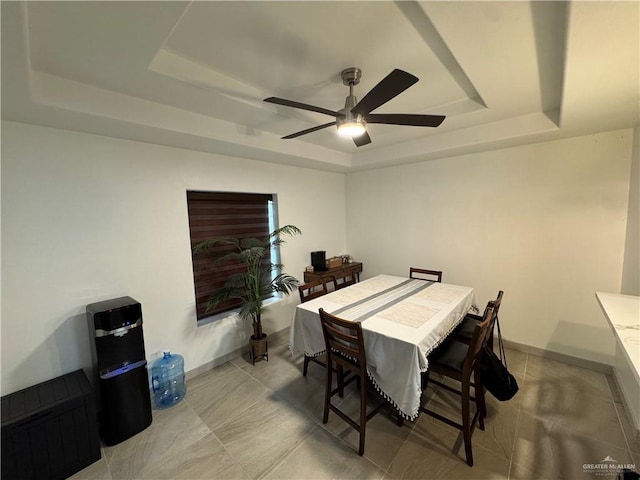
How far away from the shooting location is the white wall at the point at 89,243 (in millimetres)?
1767

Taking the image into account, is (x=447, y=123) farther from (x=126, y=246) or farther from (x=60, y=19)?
(x=126, y=246)

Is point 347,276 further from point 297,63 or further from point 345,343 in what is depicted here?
point 297,63

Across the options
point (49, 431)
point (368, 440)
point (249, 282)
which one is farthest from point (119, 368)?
point (368, 440)

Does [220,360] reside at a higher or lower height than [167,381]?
lower

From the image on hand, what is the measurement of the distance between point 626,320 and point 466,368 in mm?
998

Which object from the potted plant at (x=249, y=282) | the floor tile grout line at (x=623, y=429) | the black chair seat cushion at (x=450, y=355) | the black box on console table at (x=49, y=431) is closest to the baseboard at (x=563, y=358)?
the floor tile grout line at (x=623, y=429)

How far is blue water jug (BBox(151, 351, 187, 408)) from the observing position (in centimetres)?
232

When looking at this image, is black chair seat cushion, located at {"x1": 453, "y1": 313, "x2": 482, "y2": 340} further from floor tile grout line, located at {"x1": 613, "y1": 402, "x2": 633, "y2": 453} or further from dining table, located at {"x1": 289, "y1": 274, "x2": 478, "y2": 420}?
floor tile grout line, located at {"x1": 613, "y1": 402, "x2": 633, "y2": 453}

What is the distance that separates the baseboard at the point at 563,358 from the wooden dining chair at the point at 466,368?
4.32 ft

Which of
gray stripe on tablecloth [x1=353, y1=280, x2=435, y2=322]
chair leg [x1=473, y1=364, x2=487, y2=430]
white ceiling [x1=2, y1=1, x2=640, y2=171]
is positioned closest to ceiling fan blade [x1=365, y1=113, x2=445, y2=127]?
white ceiling [x1=2, y1=1, x2=640, y2=171]

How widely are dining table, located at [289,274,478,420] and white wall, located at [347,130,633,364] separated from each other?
0.81m

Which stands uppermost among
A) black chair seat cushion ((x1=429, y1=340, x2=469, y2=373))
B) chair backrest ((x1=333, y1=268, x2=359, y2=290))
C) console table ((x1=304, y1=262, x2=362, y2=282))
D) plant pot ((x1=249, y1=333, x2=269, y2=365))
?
console table ((x1=304, y1=262, x2=362, y2=282))

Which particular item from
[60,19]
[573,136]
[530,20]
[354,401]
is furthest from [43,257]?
[573,136]

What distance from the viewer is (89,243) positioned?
2.04m
